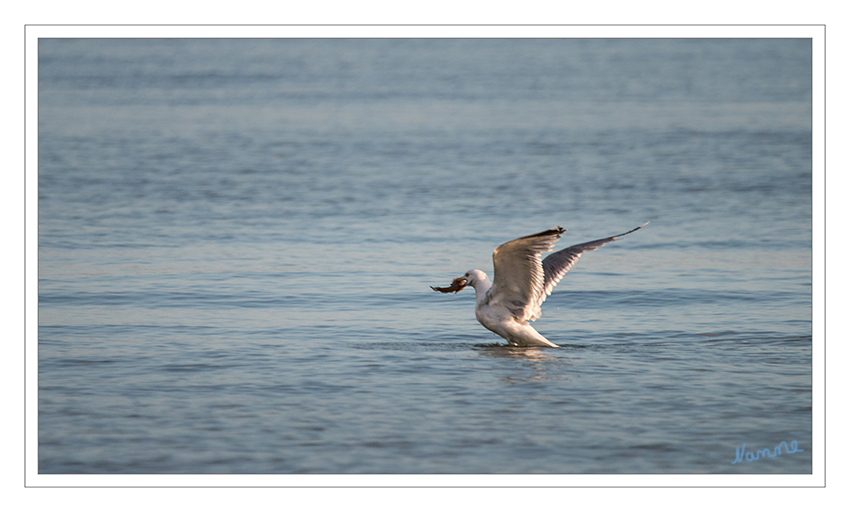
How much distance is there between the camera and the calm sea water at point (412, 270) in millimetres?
7363

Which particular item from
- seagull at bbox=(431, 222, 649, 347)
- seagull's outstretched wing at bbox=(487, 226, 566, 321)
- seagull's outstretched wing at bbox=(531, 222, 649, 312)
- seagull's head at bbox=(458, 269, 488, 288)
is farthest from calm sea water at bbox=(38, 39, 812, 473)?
seagull's outstretched wing at bbox=(531, 222, 649, 312)

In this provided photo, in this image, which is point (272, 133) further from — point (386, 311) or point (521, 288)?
point (521, 288)

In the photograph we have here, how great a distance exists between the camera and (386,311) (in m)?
11.3

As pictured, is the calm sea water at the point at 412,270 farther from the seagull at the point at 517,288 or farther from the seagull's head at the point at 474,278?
the seagull's head at the point at 474,278

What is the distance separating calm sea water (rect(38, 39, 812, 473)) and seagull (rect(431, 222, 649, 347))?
28 centimetres

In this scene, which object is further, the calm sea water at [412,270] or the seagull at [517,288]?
the seagull at [517,288]

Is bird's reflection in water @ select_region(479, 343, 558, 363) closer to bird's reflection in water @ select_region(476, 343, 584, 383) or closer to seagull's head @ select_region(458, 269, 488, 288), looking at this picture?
bird's reflection in water @ select_region(476, 343, 584, 383)

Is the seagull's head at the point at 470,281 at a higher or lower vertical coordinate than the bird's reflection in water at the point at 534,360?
higher

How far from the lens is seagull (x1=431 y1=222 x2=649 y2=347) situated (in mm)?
9375

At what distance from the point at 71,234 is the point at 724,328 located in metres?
9.36
